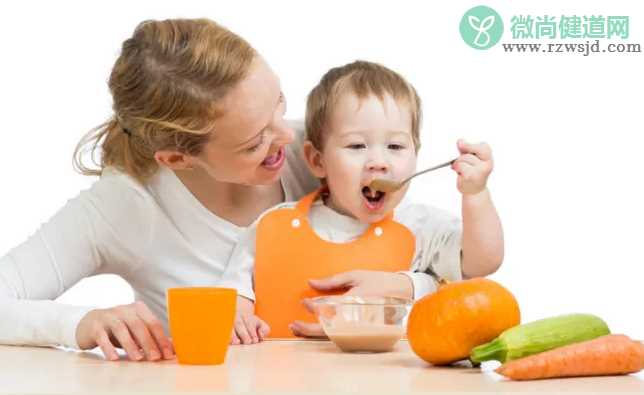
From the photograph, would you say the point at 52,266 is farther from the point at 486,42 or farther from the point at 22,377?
the point at 486,42

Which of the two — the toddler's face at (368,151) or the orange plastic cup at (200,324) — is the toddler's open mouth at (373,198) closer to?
the toddler's face at (368,151)

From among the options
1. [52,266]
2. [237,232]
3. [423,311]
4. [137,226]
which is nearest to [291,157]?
[237,232]

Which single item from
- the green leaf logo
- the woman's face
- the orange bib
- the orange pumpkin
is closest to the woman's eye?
the woman's face

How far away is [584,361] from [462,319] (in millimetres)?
154

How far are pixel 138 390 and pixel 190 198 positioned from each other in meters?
0.95

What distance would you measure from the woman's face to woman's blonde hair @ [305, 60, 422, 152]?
7.6 inches

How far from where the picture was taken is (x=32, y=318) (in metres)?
1.53

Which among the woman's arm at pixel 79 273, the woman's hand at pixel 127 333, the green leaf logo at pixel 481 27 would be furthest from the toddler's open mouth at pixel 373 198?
the green leaf logo at pixel 481 27

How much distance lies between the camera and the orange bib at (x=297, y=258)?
1.89 meters

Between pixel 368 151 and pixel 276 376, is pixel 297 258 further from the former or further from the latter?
pixel 276 376

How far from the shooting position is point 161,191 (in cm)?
196

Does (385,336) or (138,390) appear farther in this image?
(385,336)

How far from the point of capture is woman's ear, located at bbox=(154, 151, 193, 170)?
5.77ft

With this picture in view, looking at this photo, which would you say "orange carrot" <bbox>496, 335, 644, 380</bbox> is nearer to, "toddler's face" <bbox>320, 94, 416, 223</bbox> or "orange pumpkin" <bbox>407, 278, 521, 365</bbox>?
"orange pumpkin" <bbox>407, 278, 521, 365</bbox>
